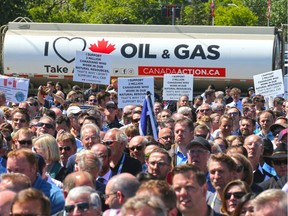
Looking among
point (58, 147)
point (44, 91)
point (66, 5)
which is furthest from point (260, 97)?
point (66, 5)

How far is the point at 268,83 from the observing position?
19094 millimetres

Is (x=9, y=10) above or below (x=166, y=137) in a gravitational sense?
above

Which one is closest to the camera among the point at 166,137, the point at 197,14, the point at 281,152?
the point at 281,152

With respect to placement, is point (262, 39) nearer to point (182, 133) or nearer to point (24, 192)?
point (182, 133)

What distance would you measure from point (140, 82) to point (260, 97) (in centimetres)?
249

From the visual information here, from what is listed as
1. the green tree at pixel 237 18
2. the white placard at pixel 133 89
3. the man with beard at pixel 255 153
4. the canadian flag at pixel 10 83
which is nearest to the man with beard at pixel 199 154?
the man with beard at pixel 255 153

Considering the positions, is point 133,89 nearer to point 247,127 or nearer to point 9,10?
point 247,127

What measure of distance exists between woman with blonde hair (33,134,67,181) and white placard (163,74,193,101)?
9.70 meters

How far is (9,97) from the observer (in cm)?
1905

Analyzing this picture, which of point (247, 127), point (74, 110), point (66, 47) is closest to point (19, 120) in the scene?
point (74, 110)

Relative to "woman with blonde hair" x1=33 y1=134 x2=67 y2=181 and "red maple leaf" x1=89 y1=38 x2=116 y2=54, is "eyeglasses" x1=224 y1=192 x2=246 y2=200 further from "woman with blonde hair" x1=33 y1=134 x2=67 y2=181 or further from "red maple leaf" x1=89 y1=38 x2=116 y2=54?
"red maple leaf" x1=89 y1=38 x2=116 y2=54

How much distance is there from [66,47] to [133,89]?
1370cm

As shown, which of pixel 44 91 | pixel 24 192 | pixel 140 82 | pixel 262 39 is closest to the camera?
pixel 24 192

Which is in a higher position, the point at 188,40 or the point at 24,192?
the point at 188,40
